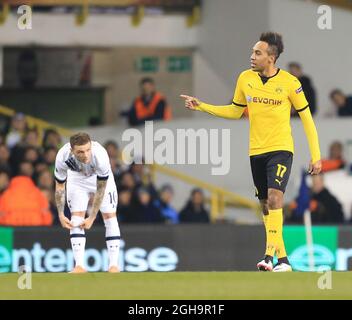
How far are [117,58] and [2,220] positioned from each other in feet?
26.1

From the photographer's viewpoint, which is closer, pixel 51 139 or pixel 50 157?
pixel 50 157

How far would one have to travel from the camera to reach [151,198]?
22125mm

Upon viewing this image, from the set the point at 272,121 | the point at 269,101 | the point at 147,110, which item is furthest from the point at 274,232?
the point at 147,110

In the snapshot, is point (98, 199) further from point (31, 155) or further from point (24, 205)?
point (31, 155)

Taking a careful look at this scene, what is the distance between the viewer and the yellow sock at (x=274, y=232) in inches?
603

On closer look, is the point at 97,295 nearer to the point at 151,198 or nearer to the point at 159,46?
the point at 151,198

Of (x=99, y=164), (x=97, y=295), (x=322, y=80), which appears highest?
(x=322, y=80)

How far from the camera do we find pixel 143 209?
71.7 ft

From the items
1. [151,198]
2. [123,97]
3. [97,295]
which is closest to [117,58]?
[123,97]

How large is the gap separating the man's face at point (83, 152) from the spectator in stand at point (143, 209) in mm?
6301

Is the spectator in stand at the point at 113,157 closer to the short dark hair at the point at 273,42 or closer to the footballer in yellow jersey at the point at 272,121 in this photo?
the footballer in yellow jersey at the point at 272,121

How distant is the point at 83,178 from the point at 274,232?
2082mm

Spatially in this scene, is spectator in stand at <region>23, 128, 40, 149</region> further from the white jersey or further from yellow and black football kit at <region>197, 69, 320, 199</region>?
yellow and black football kit at <region>197, 69, 320, 199</region>

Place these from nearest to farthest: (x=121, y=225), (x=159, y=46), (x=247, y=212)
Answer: (x=121, y=225) → (x=247, y=212) → (x=159, y=46)
